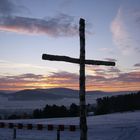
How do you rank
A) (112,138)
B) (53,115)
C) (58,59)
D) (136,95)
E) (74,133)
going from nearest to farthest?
(58,59) → (112,138) → (74,133) → (53,115) → (136,95)

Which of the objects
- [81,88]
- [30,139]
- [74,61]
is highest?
[74,61]

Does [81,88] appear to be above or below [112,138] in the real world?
above

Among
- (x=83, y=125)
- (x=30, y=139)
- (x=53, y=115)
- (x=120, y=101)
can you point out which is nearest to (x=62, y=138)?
(x=30, y=139)

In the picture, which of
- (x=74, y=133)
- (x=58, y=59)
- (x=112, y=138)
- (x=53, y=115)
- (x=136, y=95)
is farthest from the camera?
(x=136, y=95)

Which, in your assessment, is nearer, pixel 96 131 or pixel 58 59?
pixel 58 59

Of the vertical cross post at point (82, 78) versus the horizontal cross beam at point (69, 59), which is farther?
the vertical cross post at point (82, 78)

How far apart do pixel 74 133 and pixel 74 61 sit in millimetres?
15537

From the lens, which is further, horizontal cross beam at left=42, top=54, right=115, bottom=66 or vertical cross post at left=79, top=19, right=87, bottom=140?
vertical cross post at left=79, top=19, right=87, bottom=140

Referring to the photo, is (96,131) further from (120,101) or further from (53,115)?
(120,101)

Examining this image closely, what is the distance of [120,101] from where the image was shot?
81.7 meters

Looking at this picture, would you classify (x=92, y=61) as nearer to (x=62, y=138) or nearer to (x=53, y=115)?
(x=62, y=138)

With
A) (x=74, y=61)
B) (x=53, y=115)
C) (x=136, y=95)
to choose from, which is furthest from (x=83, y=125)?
(x=136, y=95)

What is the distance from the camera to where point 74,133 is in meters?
28.2

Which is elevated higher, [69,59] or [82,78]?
[69,59]
